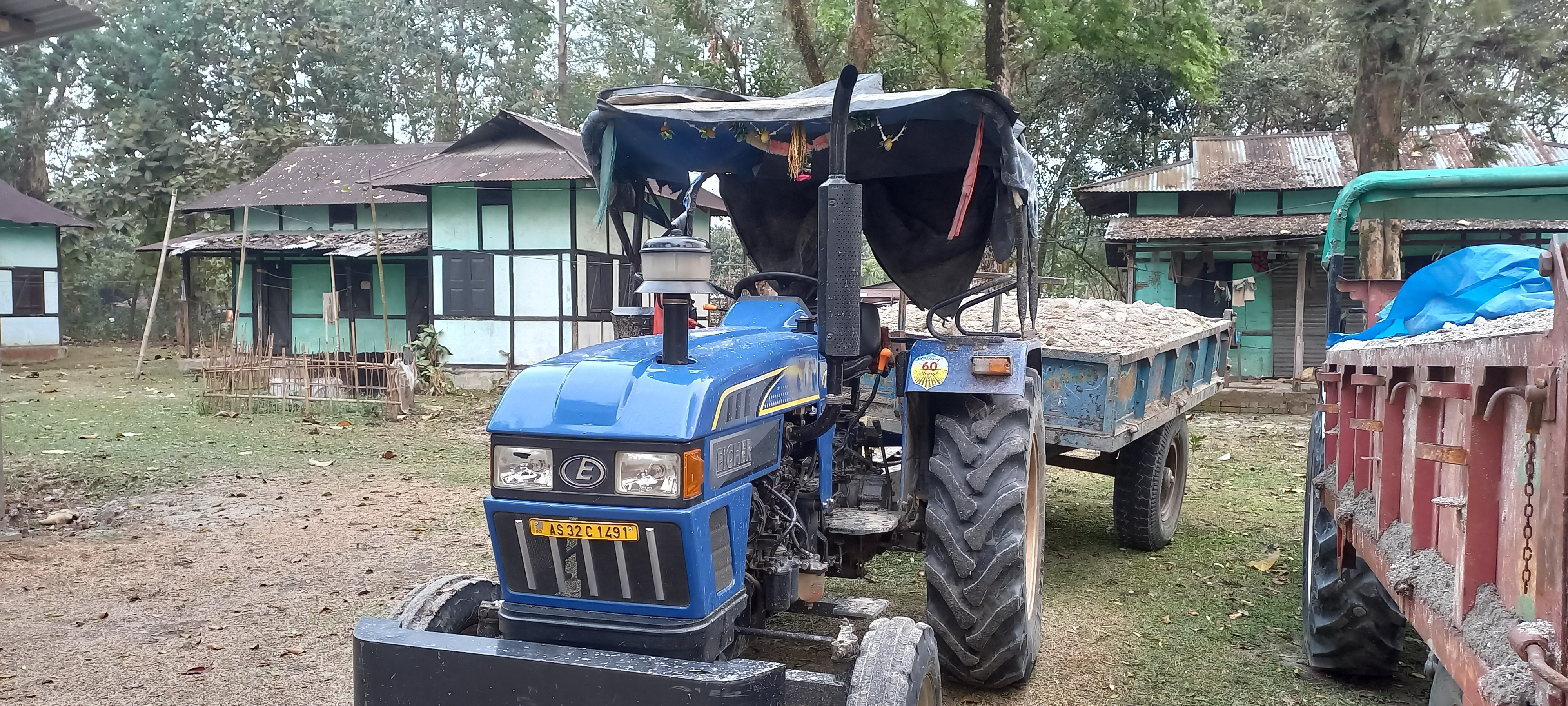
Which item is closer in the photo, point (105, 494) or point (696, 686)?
point (696, 686)

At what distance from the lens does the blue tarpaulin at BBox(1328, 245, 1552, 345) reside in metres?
2.91

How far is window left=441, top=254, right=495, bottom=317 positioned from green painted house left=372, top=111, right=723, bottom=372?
13 mm

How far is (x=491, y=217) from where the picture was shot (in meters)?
17.3

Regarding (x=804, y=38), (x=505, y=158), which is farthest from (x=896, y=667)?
(x=505, y=158)

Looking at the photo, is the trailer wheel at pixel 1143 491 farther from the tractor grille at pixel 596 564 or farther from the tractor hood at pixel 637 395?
the tractor grille at pixel 596 564

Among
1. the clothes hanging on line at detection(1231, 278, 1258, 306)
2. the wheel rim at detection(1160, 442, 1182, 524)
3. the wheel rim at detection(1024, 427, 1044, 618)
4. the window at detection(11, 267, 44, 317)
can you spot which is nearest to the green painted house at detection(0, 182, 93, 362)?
the window at detection(11, 267, 44, 317)

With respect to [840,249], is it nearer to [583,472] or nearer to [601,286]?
[583,472]

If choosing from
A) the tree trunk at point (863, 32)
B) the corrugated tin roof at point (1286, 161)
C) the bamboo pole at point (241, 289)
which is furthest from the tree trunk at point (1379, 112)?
the bamboo pole at point (241, 289)

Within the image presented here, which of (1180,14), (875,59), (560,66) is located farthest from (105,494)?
(560,66)

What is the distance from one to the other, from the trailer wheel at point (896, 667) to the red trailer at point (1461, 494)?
50.0 inches

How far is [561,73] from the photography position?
105 feet

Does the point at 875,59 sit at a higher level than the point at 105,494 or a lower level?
higher

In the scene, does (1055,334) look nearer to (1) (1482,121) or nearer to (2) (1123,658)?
(2) (1123,658)

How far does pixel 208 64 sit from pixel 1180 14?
77.5 feet
